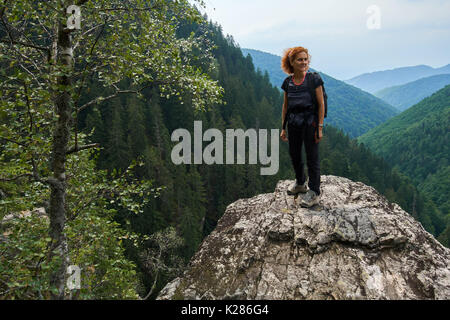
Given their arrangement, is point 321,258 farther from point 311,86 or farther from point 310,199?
point 311,86

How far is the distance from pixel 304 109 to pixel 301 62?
38.7 inches

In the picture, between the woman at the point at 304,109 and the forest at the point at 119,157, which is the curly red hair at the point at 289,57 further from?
the forest at the point at 119,157

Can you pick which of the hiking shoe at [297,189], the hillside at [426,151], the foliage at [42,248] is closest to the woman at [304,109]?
the hiking shoe at [297,189]

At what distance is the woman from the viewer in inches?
217

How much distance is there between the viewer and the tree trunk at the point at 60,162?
14.3 feet

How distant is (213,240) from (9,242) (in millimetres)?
3618

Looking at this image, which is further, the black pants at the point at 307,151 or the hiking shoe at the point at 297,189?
the hiking shoe at the point at 297,189

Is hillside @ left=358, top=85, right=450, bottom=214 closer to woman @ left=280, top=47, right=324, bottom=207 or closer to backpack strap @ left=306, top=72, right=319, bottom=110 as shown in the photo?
woman @ left=280, top=47, right=324, bottom=207

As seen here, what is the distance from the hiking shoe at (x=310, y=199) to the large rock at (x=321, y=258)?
13 centimetres

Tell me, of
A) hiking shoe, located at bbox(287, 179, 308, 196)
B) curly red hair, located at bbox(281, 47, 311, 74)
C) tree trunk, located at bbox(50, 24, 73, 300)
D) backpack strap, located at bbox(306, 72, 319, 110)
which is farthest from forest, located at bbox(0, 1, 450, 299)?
hiking shoe, located at bbox(287, 179, 308, 196)

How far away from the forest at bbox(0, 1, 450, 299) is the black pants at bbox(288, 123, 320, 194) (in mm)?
1946

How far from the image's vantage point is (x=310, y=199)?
6.13m

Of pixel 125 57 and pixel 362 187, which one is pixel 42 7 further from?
pixel 362 187

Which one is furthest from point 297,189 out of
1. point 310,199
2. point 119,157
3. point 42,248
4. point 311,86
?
point 119,157
